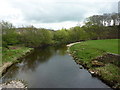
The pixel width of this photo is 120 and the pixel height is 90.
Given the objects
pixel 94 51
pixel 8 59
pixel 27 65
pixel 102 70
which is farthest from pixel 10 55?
pixel 102 70

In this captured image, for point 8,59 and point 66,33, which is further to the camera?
point 66,33

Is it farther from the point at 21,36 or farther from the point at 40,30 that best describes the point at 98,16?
the point at 21,36

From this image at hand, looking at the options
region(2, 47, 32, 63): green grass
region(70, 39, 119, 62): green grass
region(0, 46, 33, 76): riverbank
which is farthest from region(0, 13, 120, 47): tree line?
region(70, 39, 119, 62): green grass

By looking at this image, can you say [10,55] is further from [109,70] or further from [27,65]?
[109,70]

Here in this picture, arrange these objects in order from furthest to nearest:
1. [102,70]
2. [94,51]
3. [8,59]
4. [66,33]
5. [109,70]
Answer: [66,33] < [94,51] < [8,59] < [102,70] < [109,70]

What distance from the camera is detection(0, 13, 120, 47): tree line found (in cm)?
3526

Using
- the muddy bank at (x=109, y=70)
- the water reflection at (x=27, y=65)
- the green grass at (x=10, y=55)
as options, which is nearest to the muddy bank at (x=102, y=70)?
the muddy bank at (x=109, y=70)

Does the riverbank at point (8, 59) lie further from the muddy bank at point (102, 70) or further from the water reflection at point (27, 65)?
the muddy bank at point (102, 70)

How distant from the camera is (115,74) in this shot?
390 inches

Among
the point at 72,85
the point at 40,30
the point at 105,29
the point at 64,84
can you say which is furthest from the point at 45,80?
the point at 105,29

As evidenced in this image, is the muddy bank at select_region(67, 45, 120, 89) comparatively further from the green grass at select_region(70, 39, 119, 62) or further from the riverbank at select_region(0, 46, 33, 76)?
the riverbank at select_region(0, 46, 33, 76)

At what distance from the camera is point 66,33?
53406mm

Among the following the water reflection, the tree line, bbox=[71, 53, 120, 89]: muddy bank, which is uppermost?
the tree line

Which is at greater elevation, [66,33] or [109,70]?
[66,33]
